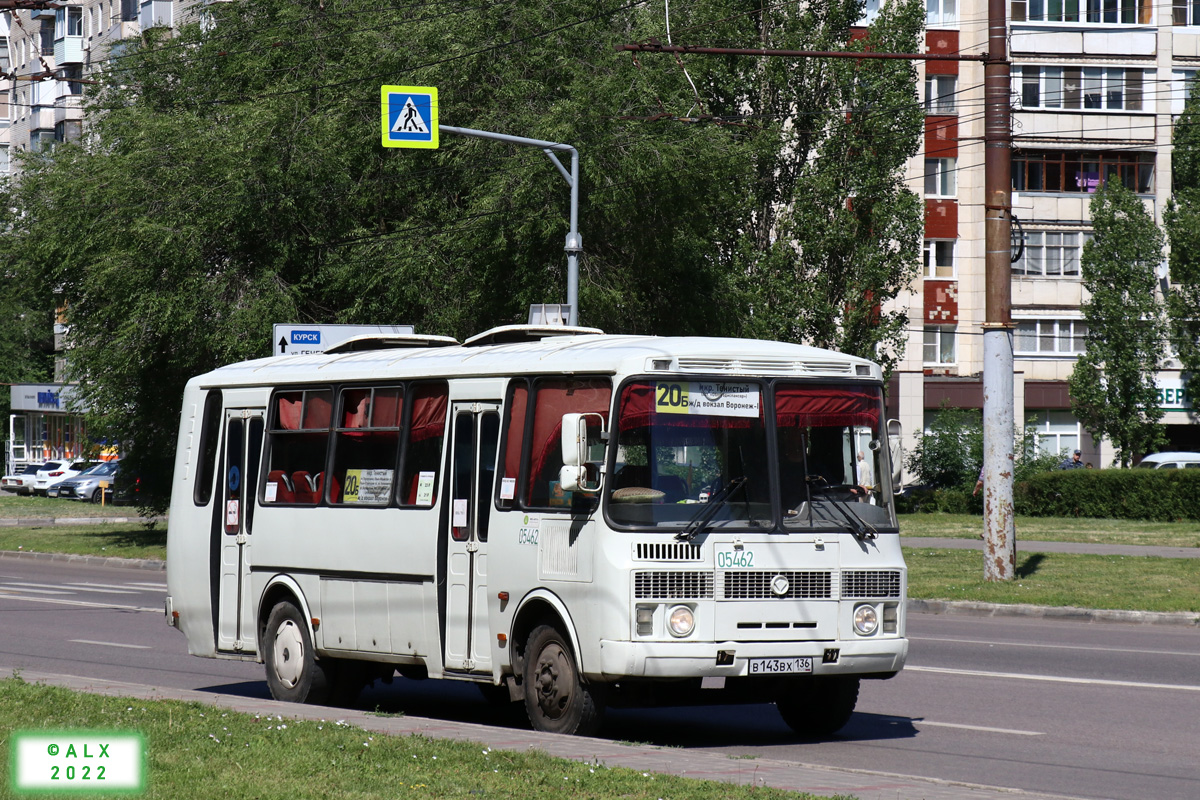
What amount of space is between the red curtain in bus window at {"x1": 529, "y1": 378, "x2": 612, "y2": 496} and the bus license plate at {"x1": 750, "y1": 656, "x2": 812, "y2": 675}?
5.91ft

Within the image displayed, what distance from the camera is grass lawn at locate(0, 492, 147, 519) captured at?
5266 cm

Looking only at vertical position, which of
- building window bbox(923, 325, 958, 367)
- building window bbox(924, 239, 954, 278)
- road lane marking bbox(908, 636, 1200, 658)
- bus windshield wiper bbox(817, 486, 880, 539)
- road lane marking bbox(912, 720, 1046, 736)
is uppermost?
building window bbox(924, 239, 954, 278)

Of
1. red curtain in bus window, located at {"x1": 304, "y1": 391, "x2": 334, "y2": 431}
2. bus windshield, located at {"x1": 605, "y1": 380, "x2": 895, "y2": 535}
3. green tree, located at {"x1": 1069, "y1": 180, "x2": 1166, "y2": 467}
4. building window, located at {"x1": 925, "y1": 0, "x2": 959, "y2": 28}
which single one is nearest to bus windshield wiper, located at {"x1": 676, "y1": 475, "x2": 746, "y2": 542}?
bus windshield, located at {"x1": 605, "y1": 380, "x2": 895, "y2": 535}

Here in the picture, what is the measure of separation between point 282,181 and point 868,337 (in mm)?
17148

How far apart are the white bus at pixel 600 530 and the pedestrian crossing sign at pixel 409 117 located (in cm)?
1273

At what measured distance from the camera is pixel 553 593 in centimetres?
1115

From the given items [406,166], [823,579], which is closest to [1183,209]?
[406,166]

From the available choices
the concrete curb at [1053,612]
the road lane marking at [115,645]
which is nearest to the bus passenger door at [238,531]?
the road lane marking at [115,645]

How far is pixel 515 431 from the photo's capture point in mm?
A: 11797

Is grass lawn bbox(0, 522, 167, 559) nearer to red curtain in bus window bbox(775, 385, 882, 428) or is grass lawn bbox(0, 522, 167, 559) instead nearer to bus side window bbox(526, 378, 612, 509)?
bus side window bbox(526, 378, 612, 509)

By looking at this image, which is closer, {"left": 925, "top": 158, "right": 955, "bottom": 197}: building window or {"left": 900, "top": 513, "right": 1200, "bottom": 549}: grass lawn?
{"left": 900, "top": 513, "right": 1200, "bottom": 549}: grass lawn

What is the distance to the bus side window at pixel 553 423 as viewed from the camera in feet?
36.8

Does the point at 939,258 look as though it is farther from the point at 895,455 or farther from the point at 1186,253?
the point at 895,455

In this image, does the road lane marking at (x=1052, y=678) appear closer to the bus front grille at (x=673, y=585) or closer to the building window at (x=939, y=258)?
the bus front grille at (x=673, y=585)
